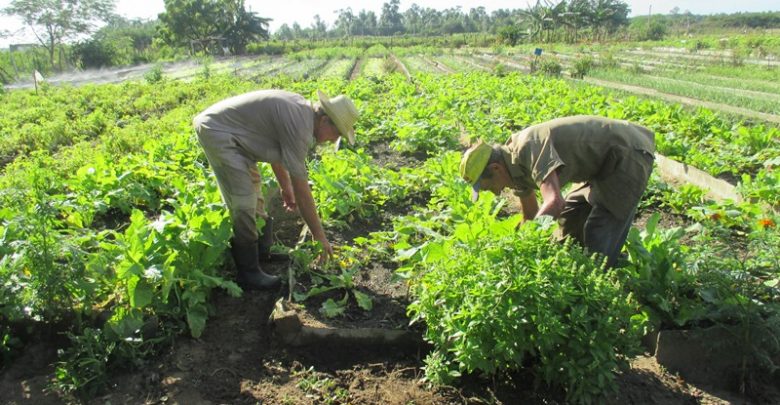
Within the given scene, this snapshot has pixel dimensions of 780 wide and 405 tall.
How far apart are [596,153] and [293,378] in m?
2.49

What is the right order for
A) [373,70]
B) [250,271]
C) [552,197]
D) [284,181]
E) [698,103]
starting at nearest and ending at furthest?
[552,197] → [250,271] → [284,181] → [698,103] → [373,70]

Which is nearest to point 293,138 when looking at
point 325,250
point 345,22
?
point 325,250

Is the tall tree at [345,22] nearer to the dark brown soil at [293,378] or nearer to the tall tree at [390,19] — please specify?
the tall tree at [390,19]

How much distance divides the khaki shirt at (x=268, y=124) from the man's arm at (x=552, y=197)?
1589 mm

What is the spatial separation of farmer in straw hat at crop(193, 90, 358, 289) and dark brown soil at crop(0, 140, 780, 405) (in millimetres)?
587

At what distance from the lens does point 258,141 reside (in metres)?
3.88

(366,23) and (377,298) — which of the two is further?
(366,23)

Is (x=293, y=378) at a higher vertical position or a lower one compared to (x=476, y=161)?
lower

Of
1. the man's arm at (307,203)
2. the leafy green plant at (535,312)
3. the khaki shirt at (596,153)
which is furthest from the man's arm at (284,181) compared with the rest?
the leafy green plant at (535,312)

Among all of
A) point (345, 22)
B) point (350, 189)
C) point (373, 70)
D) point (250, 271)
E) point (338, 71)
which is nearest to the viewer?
point (250, 271)

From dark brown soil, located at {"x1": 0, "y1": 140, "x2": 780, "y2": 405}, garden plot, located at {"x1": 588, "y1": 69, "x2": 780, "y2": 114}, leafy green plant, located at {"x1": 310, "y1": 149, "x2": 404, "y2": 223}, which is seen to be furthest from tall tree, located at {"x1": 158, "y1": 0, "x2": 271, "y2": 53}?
dark brown soil, located at {"x1": 0, "y1": 140, "x2": 780, "y2": 405}

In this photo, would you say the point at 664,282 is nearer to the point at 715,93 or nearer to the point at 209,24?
the point at 715,93

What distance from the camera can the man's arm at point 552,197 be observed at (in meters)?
3.17

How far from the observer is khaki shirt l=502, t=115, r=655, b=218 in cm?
345
